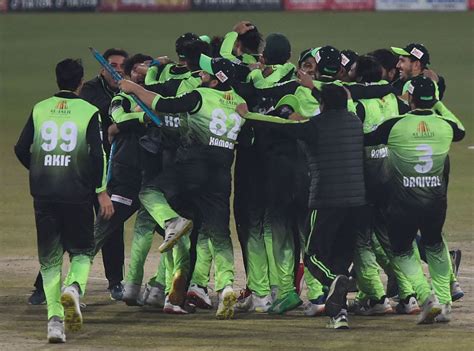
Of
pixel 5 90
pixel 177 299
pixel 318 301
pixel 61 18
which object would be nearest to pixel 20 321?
pixel 177 299

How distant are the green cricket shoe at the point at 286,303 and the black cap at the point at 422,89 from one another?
2246 mm

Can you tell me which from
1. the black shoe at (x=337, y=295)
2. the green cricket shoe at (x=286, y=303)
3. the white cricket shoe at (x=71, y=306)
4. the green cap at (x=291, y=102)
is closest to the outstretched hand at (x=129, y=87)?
the green cap at (x=291, y=102)

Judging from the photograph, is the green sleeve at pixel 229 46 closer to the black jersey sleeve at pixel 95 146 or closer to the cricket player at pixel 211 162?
the cricket player at pixel 211 162

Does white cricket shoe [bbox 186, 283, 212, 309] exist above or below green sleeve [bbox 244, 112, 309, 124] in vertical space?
below

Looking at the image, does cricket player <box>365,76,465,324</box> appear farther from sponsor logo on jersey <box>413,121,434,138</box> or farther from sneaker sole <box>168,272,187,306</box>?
sneaker sole <box>168,272,187,306</box>

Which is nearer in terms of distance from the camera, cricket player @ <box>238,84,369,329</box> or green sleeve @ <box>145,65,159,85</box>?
cricket player @ <box>238,84,369,329</box>

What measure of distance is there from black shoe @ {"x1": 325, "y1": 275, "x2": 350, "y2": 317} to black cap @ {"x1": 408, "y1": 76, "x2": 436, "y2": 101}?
178cm

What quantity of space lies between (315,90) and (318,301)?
1.97 m

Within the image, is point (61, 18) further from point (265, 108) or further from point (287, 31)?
point (265, 108)

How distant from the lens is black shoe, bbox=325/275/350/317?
1360 centimetres

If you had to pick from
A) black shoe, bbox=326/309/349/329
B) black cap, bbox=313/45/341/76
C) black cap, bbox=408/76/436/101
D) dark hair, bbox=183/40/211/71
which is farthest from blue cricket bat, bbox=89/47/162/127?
black shoe, bbox=326/309/349/329

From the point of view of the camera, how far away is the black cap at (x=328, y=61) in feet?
47.2

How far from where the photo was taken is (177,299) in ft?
48.2

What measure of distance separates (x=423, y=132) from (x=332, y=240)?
1269mm
